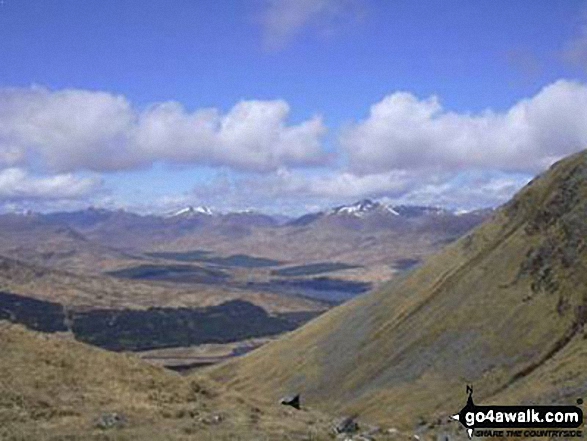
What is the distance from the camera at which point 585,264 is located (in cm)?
11744

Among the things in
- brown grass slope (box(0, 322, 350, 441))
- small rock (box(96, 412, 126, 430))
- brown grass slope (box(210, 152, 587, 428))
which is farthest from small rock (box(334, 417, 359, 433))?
brown grass slope (box(210, 152, 587, 428))

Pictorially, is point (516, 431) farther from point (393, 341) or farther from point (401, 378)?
point (393, 341)

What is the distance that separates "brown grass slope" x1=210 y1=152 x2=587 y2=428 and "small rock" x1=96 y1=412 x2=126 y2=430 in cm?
4881

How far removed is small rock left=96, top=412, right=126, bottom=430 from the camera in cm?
3712

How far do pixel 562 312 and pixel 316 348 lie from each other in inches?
2332

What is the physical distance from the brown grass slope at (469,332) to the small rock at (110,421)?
48.8m

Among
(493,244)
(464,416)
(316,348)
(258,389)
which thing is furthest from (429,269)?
(464,416)

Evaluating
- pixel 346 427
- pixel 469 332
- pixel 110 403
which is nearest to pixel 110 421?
pixel 110 403

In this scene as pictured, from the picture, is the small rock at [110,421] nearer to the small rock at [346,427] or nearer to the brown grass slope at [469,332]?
the small rock at [346,427]

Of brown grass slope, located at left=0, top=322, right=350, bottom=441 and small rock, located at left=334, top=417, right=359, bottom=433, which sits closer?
brown grass slope, located at left=0, top=322, right=350, bottom=441

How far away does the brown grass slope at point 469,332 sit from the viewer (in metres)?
99.4

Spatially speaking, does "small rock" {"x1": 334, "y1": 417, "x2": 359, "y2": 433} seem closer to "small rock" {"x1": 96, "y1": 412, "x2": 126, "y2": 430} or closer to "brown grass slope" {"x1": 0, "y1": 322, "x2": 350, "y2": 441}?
"brown grass slope" {"x1": 0, "y1": 322, "x2": 350, "y2": 441}

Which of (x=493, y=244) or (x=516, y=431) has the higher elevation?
(x=493, y=244)

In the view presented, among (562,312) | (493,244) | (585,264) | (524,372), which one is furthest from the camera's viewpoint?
(493,244)
